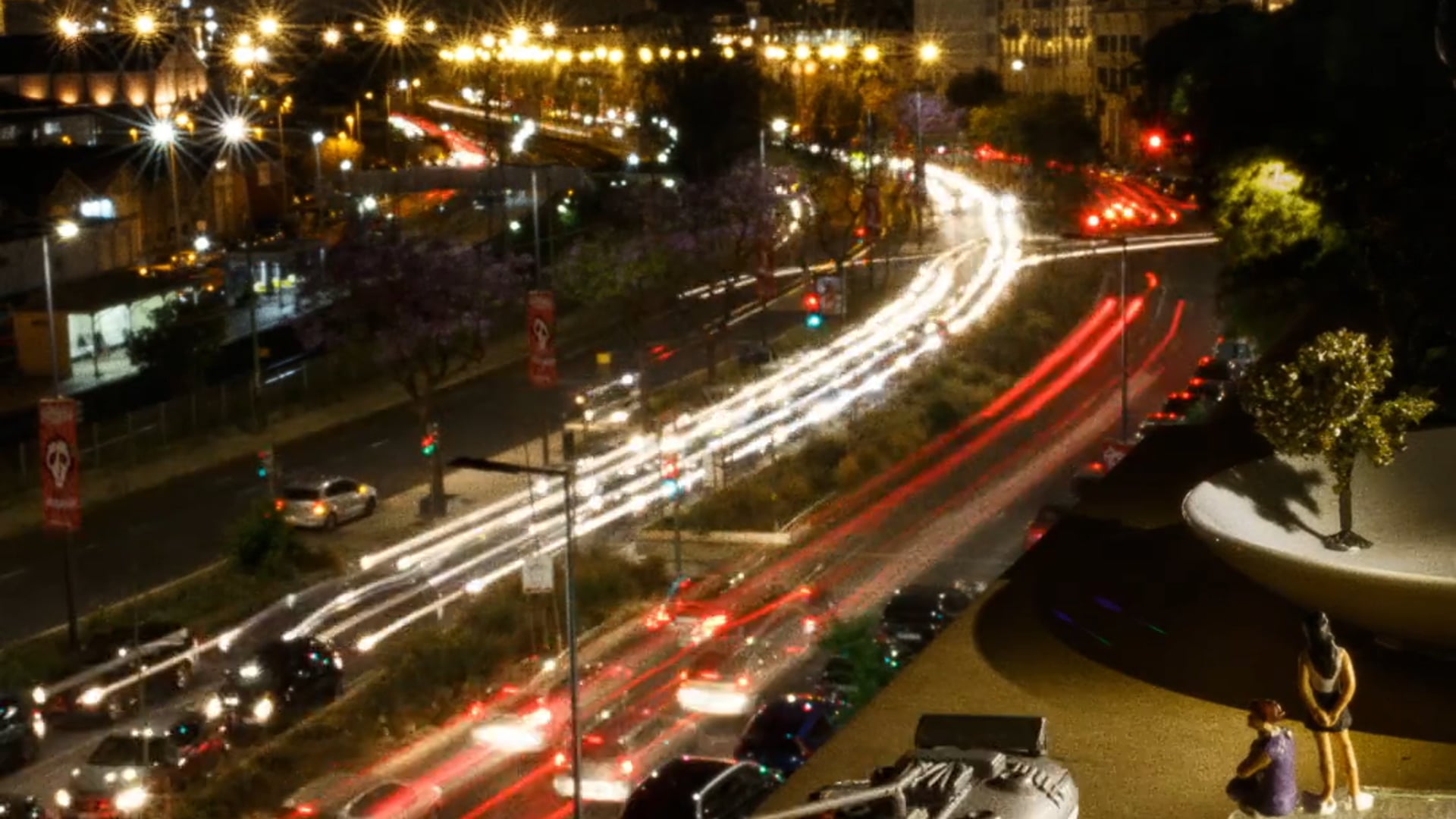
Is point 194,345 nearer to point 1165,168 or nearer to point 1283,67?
point 1283,67

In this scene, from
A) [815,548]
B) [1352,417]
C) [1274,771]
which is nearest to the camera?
[1274,771]

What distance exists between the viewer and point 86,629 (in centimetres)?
2639

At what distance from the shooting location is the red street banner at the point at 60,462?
79.0 feet

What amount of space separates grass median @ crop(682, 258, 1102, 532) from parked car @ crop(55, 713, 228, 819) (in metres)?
10.3

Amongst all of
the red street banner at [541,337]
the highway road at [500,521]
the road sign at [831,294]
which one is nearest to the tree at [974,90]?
the road sign at [831,294]

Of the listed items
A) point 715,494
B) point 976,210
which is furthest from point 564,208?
point 715,494

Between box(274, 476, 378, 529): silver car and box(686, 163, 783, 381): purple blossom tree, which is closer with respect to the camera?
box(274, 476, 378, 529): silver car

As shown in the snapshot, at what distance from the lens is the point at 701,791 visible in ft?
45.3

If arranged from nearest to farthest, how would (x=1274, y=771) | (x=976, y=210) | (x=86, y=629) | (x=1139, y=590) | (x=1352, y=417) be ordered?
1. (x=1274, y=771)
2. (x=1352, y=417)
3. (x=1139, y=590)
4. (x=86, y=629)
5. (x=976, y=210)

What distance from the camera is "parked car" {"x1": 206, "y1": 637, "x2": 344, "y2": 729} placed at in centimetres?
2242

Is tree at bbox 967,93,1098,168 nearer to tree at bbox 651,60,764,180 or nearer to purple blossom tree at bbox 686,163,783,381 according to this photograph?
tree at bbox 651,60,764,180

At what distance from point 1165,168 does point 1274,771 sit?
199 feet

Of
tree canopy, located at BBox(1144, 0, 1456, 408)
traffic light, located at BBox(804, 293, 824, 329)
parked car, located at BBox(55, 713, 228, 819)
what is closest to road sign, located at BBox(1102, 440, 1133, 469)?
tree canopy, located at BBox(1144, 0, 1456, 408)

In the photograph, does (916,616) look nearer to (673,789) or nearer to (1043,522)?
(1043,522)
